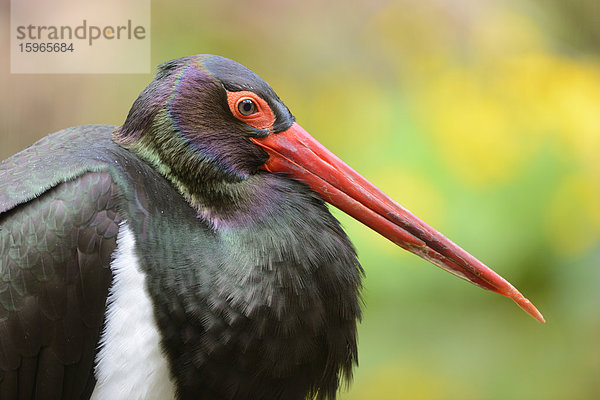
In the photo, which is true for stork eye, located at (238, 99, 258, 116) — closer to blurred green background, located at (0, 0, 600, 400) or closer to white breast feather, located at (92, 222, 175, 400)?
white breast feather, located at (92, 222, 175, 400)

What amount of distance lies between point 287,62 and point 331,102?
50 centimetres

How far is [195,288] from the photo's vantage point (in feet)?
6.86

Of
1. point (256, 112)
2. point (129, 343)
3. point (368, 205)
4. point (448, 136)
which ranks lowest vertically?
point (129, 343)

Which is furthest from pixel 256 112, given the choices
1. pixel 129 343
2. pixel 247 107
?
pixel 129 343

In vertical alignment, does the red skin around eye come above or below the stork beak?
above

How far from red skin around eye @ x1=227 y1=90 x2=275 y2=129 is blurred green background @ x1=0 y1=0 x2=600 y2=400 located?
2.24 metres

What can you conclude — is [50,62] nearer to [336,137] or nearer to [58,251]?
[336,137]

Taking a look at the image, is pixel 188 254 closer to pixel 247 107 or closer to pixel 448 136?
pixel 247 107

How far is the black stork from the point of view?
6.75 ft

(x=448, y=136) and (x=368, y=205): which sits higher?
(x=368, y=205)

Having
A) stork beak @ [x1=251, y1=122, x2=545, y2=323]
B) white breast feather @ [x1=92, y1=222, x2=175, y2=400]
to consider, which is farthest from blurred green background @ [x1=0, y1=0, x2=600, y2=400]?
→ white breast feather @ [x1=92, y1=222, x2=175, y2=400]

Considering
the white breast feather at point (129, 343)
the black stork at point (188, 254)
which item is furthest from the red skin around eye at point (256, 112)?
the white breast feather at point (129, 343)

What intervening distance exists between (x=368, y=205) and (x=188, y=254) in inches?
23.6

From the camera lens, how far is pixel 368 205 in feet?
7.79
